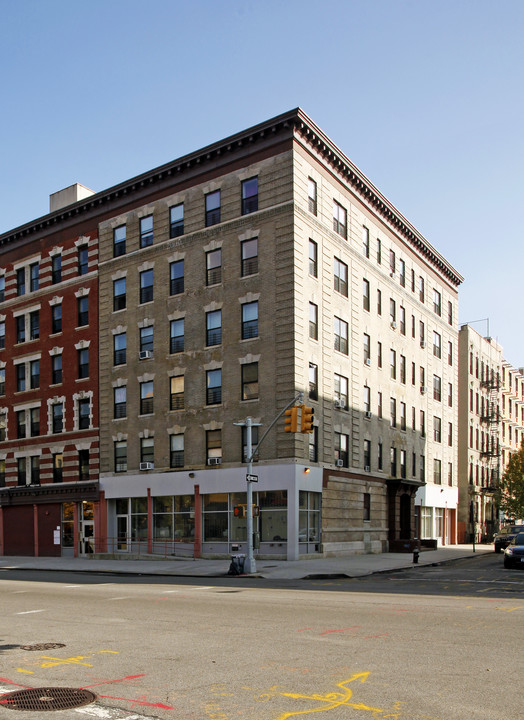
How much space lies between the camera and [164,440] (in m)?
40.8

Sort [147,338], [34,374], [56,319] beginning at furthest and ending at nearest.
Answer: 1. [34,374]
2. [56,319]
3. [147,338]

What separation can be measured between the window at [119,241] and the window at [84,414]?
9.47 m

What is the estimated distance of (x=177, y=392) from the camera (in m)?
40.8

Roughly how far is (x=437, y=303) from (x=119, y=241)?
27544 mm

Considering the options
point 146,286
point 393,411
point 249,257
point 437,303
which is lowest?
point 393,411

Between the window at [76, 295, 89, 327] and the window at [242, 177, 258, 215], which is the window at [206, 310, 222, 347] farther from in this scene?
the window at [76, 295, 89, 327]

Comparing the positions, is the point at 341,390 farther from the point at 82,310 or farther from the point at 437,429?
the point at 437,429

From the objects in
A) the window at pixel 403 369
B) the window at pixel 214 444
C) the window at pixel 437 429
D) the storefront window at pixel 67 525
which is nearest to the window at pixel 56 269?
the storefront window at pixel 67 525

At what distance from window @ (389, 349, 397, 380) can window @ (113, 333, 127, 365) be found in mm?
17436

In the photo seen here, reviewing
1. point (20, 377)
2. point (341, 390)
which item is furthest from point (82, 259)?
point (341, 390)

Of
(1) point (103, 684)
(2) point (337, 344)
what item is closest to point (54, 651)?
(1) point (103, 684)

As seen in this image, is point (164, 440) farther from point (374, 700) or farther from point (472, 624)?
point (374, 700)

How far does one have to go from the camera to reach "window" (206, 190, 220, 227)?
4000cm

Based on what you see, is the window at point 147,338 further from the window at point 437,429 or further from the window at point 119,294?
the window at point 437,429
